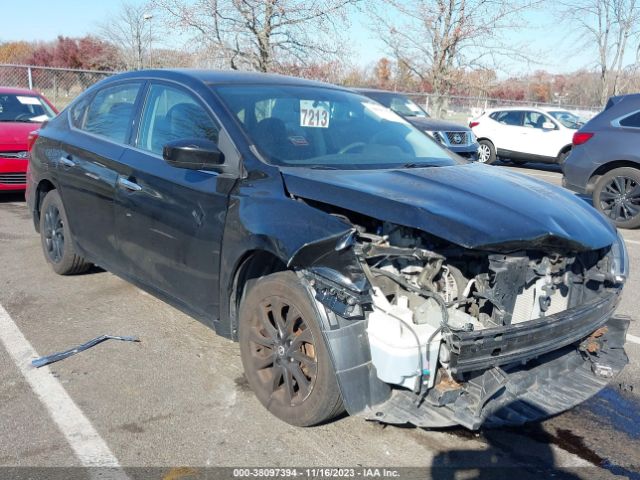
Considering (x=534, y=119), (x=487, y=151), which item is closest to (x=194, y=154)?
(x=487, y=151)

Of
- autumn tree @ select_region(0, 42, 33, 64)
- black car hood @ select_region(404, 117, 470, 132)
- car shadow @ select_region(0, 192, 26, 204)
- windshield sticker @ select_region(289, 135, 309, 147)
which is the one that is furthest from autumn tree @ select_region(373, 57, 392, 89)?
windshield sticker @ select_region(289, 135, 309, 147)

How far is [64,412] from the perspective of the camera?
3.30 meters

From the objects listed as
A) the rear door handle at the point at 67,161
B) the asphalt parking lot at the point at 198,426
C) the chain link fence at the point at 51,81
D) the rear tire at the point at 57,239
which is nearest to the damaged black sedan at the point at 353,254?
the asphalt parking lot at the point at 198,426

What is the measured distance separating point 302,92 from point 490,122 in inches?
518

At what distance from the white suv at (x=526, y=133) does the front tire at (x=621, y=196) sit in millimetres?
6594

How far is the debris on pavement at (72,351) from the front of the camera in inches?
153

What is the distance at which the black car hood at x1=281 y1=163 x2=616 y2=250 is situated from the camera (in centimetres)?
280

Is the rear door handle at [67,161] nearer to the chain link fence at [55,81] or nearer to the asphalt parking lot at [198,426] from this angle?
the asphalt parking lot at [198,426]

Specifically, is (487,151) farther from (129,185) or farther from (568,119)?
(129,185)

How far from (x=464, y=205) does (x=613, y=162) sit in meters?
6.82

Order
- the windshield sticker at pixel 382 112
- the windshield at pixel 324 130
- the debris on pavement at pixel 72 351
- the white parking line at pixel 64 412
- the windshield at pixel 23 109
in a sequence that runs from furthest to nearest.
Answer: the windshield at pixel 23 109
the windshield sticker at pixel 382 112
the debris on pavement at pixel 72 351
the windshield at pixel 324 130
the white parking line at pixel 64 412

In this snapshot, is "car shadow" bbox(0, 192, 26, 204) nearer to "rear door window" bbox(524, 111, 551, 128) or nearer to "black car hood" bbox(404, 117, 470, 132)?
"black car hood" bbox(404, 117, 470, 132)

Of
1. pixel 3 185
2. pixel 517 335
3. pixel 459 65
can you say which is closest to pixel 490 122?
pixel 459 65

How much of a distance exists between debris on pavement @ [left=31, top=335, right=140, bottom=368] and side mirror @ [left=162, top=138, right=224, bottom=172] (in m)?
1.41
